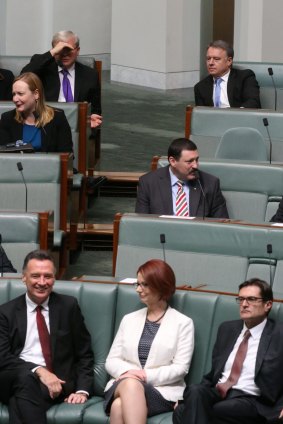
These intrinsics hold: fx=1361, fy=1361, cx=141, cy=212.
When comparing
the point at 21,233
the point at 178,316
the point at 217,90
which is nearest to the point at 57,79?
the point at 217,90

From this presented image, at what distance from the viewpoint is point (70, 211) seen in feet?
24.9

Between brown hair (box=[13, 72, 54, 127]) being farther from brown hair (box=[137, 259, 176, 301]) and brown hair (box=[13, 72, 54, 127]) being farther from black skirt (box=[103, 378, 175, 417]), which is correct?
black skirt (box=[103, 378, 175, 417])

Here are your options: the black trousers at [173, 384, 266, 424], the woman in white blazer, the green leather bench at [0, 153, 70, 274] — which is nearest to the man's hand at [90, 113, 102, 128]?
the green leather bench at [0, 153, 70, 274]

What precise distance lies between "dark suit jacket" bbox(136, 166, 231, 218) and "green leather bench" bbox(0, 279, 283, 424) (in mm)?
1186

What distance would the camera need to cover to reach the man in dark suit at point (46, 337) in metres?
5.70

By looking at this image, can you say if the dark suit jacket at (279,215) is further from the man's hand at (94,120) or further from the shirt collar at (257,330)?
the man's hand at (94,120)

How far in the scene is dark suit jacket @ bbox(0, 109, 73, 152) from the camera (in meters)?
7.69

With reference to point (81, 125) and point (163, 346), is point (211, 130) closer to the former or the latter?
point (81, 125)

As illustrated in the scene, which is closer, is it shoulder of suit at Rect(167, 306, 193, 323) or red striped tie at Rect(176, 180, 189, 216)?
shoulder of suit at Rect(167, 306, 193, 323)

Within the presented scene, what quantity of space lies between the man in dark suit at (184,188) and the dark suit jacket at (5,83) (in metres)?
2.16

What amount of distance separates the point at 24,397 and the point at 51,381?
158 millimetres

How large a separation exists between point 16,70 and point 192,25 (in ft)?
9.30

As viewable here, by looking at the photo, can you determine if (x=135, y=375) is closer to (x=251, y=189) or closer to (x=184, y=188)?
(x=184, y=188)

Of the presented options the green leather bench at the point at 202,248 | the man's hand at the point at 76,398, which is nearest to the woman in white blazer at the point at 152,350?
the man's hand at the point at 76,398
